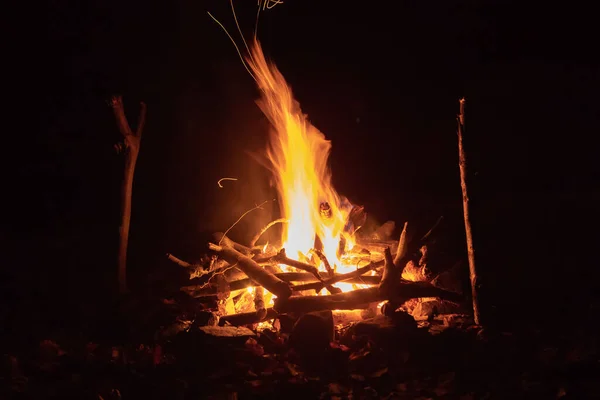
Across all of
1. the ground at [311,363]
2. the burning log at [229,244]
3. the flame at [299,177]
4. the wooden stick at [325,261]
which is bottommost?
the ground at [311,363]

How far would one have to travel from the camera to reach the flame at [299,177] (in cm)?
552

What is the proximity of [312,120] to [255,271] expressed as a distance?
2.45 m

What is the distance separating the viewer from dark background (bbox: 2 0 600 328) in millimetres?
6098

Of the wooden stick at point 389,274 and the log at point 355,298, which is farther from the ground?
the wooden stick at point 389,274

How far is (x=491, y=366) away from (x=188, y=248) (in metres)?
4.08

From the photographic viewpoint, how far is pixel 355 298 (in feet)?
14.9

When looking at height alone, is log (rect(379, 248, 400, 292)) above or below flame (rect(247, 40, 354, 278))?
below

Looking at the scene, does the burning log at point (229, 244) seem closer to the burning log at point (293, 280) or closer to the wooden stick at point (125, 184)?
the burning log at point (293, 280)

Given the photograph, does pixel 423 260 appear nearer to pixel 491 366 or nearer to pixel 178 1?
pixel 491 366

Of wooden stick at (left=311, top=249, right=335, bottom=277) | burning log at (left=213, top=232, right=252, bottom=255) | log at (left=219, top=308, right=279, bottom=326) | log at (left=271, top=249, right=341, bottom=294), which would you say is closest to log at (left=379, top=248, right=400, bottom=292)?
log at (left=271, top=249, right=341, bottom=294)

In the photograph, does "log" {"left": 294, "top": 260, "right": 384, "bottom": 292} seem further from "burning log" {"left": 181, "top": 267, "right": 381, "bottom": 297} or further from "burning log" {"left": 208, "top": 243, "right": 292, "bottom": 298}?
"burning log" {"left": 208, "top": 243, "right": 292, "bottom": 298}

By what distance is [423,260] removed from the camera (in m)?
5.11

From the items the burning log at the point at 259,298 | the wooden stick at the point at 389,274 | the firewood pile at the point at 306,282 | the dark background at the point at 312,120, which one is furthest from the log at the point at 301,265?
the dark background at the point at 312,120

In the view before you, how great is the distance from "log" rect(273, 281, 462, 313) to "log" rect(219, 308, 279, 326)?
0.07 meters
